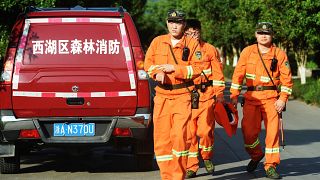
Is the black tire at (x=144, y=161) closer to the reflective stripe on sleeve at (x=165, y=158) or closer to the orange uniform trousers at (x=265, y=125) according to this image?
the orange uniform trousers at (x=265, y=125)

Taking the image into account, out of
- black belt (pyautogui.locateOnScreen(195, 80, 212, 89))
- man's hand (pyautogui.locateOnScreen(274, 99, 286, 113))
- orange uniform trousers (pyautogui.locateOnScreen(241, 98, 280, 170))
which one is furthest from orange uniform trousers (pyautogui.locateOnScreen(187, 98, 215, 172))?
man's hand (pyautogui.locateOnScreen(274, 99, 286, 113))

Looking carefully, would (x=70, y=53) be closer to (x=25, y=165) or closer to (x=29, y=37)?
(x=29, y=37)

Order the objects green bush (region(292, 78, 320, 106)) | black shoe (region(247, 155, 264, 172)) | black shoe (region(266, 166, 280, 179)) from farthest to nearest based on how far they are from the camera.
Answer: green bush (region(292, 78, 320, 106)) → black shoe (region(247, 155, 264, 172)) → black shoe (region(266, 166, 280, 179))

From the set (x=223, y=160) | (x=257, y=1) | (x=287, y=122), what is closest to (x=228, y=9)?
(x=257, y=1)

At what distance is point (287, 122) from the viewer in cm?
1758

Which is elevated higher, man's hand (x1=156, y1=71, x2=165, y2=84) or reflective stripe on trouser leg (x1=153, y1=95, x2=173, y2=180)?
man's hand (x1=156, y1=71, x2=165, y2=84)

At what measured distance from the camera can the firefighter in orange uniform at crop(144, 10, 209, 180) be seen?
753 centimetres

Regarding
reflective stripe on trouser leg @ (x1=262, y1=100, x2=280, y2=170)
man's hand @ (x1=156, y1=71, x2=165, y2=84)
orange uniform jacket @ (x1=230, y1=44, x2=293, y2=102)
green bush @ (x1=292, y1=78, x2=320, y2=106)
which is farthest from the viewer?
green bush @ (x1=292, y1=78, x2=320, y2=106)

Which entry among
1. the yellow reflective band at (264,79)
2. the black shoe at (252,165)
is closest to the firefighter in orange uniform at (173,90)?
the yellow reflective band at (264,79)

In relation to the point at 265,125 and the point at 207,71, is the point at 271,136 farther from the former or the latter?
the point at 207,71

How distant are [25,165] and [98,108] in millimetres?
1947

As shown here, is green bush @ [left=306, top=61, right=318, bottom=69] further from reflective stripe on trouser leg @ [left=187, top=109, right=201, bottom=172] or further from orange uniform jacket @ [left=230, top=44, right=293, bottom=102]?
reflective stripe on trouser leg @ [left=187, top=109, right=201, bottom=172]

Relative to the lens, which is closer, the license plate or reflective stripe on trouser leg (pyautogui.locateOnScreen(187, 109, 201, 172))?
the license plate

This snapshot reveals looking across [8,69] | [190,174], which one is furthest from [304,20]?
[8,69]
